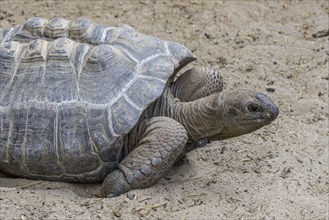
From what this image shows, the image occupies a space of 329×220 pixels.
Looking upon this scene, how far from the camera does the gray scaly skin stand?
4728 mm

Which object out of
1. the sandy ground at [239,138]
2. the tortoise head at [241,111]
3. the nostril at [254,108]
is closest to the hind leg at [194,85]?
the sandy ground at [239,138]

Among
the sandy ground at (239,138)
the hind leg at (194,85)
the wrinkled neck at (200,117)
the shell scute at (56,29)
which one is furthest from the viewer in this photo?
the hind leg at (194,85)

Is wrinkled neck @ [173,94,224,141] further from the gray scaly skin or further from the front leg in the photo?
the front leg

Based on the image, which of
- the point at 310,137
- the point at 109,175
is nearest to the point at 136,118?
the point at 109,175

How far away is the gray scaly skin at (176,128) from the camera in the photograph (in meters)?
4.73

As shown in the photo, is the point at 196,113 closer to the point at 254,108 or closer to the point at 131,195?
the point at 254,108

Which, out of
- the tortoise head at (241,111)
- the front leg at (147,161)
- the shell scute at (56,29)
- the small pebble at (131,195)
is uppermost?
the shell scute at (56,29)

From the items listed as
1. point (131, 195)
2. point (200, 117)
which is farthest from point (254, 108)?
point (131, 195)

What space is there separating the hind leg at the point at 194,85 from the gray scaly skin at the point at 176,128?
29 centimetres

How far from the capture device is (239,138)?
→ 5.66 m

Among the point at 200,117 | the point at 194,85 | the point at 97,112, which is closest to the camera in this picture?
the point at 97,112

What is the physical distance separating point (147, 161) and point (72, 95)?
0.70m

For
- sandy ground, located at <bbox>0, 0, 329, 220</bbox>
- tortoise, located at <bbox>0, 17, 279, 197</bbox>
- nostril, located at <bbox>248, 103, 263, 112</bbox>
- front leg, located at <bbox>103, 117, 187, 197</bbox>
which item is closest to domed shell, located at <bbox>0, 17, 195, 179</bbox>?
tortoise, located at <bbox>0, 17, 279, 197</bbox>

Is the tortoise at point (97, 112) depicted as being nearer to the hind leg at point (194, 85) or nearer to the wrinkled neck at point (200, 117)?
the wrinkled neck at point (200, 117)
